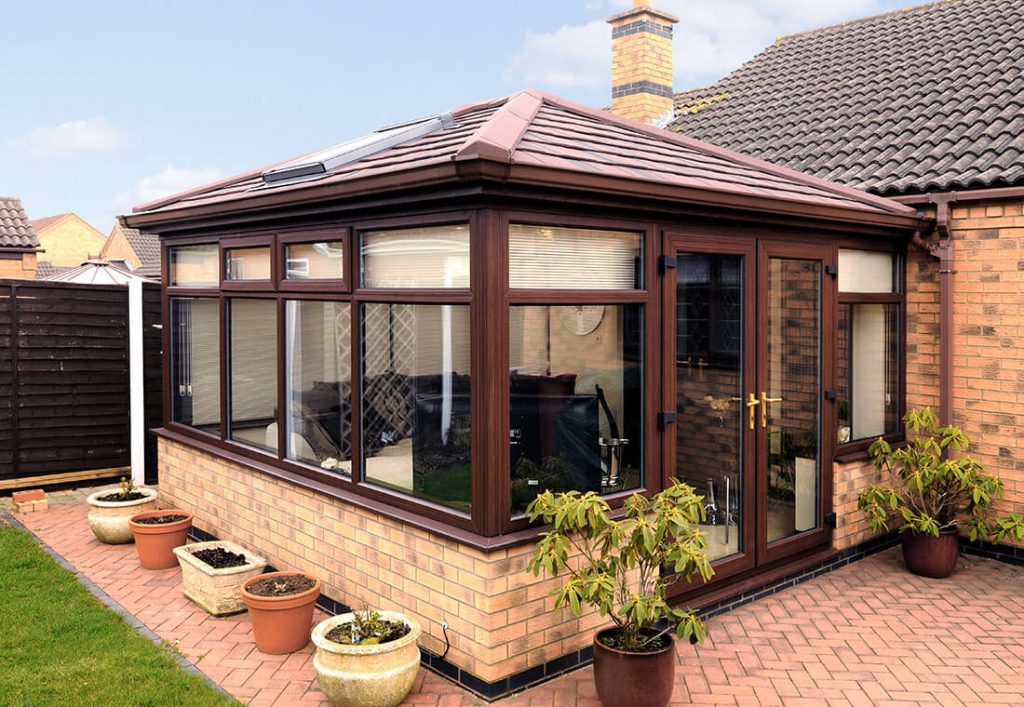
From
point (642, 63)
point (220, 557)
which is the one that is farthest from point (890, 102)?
point (220, 557)

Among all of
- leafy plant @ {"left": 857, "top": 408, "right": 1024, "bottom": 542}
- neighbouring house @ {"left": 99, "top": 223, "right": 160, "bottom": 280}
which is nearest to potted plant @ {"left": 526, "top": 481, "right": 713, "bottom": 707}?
leafy plant @ {"left": 857, "top": 408, "right": 1024, "bottom": 542}

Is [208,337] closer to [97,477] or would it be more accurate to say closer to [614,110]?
[97,477]

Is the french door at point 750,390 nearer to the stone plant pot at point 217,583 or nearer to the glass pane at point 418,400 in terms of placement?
the glass pane at point 418,400

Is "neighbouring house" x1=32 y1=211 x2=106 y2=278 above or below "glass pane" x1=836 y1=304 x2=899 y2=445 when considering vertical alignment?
above

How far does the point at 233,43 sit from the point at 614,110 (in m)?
31.4

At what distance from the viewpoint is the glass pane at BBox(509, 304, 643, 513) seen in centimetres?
490

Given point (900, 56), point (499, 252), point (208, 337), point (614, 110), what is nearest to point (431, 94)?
point (614, 110)

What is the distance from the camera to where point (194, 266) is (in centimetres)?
783

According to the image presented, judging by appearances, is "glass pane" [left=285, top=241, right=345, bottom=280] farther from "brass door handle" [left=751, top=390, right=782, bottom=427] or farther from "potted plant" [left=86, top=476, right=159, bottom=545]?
"brass door handle" [left=751, top=390, right=782, bottom=427]

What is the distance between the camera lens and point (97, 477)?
9.88m

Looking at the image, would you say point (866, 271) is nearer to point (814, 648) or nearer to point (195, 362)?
point (814, 648)

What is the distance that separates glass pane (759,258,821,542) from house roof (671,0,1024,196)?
1.89 meters

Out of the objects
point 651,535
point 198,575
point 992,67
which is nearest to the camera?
point 651,535

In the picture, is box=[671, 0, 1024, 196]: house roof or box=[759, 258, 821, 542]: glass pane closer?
box=[759, 258, 821, 542]: glass pane
